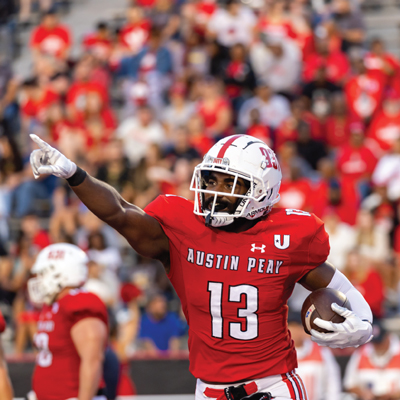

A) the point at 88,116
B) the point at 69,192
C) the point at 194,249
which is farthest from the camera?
the point at 88,116

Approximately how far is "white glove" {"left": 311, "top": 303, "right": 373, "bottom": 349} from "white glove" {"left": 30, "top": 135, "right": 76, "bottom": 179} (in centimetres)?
124

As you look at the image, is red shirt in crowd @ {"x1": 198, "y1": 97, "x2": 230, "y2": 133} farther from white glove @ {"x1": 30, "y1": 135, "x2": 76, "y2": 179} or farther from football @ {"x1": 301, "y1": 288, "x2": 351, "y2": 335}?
white glove @ {"x1": 30, "y1": 135, "x2": 76, "y2": 179}

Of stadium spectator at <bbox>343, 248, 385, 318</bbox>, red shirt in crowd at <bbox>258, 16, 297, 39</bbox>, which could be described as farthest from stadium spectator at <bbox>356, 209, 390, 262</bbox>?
red shirt in crowd at <bbox>258, 16, 297, 39</bbox>

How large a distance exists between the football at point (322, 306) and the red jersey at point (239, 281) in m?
0.14

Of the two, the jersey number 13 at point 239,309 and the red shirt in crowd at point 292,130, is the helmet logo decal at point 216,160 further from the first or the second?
the red shirt in crowd at point 292,130

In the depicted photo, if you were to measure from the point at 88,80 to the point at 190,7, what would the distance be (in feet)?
6.14

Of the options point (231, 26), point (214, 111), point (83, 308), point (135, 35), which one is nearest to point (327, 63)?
point (231, 26)

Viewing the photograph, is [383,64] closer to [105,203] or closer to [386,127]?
[386,127]

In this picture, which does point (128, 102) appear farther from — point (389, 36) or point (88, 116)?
point (389, 36)

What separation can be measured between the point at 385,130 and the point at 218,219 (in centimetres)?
655

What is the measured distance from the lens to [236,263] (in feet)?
11.5

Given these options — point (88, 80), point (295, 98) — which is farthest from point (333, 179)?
point (88, 80)

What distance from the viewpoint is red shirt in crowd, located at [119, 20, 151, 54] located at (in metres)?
11.4

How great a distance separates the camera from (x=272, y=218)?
364 centimetres
